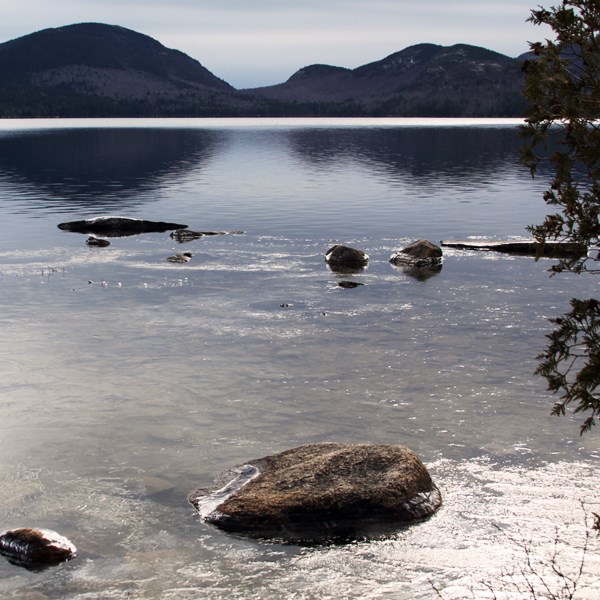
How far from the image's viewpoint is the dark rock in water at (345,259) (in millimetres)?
40281

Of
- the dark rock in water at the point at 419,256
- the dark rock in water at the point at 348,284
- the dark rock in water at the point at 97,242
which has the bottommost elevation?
the dark rock in water at the point at 97,242

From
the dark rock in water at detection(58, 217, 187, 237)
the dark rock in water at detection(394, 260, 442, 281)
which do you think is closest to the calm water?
the dark rock in water at detection(394, 260, 442, 281)

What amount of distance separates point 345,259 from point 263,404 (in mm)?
20961

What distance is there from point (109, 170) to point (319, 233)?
63424 mm

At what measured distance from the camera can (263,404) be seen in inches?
800

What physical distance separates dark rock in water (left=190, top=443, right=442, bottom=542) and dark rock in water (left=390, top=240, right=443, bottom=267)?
25.2 m

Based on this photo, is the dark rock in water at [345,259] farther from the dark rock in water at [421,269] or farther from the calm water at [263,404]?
the dark rock in water at [421,269]

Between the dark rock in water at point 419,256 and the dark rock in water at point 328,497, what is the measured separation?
2520 cm

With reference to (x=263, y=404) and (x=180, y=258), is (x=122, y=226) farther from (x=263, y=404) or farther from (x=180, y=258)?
(x=263, y=404)

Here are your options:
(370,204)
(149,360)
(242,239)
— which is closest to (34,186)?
(370,204)

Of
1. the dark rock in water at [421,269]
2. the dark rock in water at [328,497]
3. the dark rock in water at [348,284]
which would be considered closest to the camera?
the dark rock in water at [328,497]

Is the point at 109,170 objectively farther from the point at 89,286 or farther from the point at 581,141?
the point at 581,141

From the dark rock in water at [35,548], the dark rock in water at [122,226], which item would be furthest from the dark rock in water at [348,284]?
the dark rock in water at [35,548]

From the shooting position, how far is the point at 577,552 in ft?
44.4
